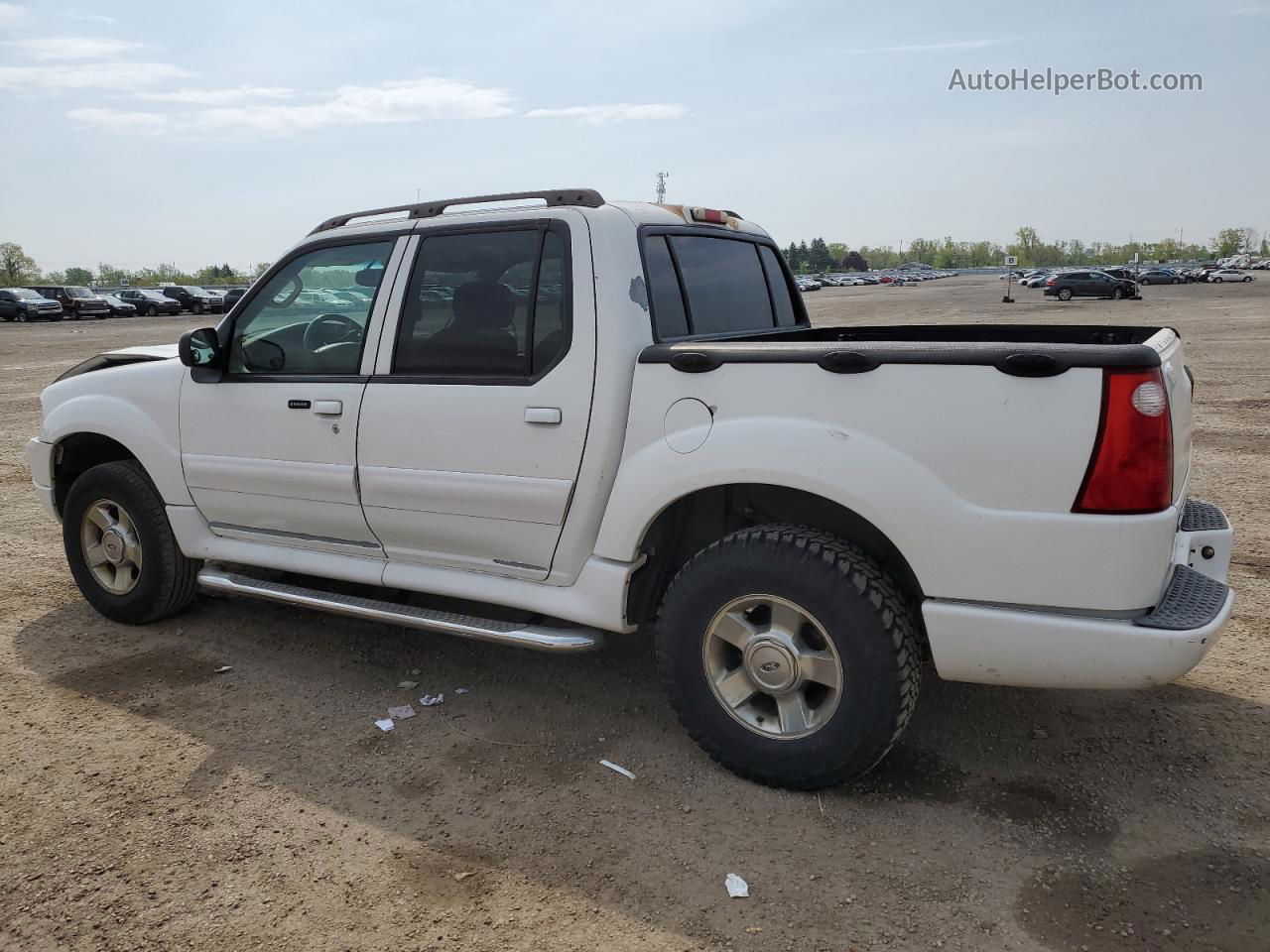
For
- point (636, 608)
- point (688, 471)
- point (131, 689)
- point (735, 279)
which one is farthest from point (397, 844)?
point (735, 279)

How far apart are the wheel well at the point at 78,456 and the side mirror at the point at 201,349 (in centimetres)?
96

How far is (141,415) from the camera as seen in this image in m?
4.63

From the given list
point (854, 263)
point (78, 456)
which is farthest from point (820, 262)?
point (78, 456)

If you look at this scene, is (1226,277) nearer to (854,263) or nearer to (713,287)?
(713,287)

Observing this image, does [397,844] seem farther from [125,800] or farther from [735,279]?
[735,279]

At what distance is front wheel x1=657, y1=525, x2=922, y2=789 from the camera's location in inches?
119

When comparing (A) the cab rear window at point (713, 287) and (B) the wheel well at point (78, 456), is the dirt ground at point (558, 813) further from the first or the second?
(A) the cab rear window at point (713, 287)

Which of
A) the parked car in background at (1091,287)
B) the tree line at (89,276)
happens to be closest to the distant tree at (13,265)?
the tree line at (89,276)

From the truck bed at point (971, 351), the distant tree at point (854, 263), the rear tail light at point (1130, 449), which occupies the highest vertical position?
the distant tree at point (854, 263)

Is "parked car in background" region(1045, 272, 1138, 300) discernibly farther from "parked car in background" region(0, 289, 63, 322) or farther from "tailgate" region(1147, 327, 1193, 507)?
"tailgate" region(1147, 327, 1193, 507)

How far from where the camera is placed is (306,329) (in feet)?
13.9

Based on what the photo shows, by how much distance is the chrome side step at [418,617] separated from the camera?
11.7 feet

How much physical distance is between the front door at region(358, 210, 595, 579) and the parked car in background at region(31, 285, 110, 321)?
4801 cm

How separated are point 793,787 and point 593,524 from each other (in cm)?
114
